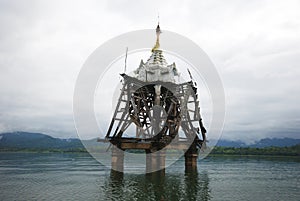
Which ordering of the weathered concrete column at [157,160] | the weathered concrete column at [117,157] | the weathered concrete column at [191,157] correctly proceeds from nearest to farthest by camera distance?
the weathered concrete column at [157,160] → the weathered concrete column at [117,157] → the weathered concrete column at [191,157]

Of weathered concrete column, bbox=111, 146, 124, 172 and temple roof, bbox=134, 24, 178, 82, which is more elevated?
temple roof, bbox=134, 24, 178, 82

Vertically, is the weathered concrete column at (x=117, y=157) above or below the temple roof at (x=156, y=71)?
below

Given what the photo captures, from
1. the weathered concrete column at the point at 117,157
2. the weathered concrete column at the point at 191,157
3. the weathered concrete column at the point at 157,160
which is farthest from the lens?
the weathered concrete column at the point at 191,157

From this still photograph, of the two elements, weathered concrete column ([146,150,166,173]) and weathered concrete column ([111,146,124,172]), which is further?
weathered concrete column ([111,146,124,172])

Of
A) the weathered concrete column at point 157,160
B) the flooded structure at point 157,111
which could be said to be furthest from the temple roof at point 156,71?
the weathered concrete column at point 157,160

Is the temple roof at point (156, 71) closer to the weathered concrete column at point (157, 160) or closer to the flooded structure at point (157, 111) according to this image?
the flooded structure at point (157, 111)

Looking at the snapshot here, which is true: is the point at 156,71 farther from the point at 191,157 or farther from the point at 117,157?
the point at 191,157

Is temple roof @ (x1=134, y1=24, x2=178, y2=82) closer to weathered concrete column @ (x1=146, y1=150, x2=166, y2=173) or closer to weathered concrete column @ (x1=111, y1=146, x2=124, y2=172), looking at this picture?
weathered concrete column @ (x1=111, y1=146, x2=124, y2=172)

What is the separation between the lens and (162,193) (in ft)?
69.0

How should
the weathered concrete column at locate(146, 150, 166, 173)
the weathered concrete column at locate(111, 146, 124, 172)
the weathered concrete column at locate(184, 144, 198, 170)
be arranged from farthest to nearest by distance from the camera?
the weathered concrete column at locate(184, 144, 198, 170) < the weathered concrete column at locate(111, 146, 124, 172) < the weathered concrete column at locate(146, 150, 166, 173)

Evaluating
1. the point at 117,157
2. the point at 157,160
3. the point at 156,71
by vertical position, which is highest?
the point at 156,71

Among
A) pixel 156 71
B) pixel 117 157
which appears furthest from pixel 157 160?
pixel 156 71

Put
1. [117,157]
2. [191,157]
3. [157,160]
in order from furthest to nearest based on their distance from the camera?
[191,157] < [117,157] < [157,160]

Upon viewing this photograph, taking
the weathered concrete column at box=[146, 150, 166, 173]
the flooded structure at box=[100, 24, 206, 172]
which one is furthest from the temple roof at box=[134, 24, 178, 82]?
the weathered concrete column at box=[146, 150, 166, 173]
